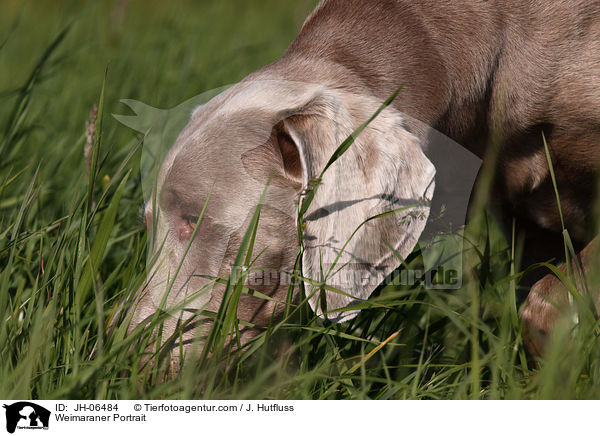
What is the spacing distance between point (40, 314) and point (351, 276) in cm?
70

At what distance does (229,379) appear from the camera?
65.3 inches

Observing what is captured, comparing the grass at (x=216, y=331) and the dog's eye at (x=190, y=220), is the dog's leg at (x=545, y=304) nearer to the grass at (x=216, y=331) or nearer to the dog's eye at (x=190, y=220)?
the grass at (x=216, y=331)

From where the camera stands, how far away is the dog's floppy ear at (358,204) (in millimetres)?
1647

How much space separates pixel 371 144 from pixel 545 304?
0.65 m

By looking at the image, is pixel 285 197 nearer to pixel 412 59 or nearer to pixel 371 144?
pixel 371 144

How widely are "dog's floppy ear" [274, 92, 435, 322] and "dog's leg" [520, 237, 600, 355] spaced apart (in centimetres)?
43

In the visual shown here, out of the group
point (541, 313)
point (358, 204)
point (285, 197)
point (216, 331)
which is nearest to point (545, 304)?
point (541, 313)

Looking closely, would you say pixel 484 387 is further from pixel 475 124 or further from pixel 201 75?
pixel 201 75

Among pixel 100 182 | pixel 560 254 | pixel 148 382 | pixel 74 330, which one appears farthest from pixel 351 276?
pixel 100 182
